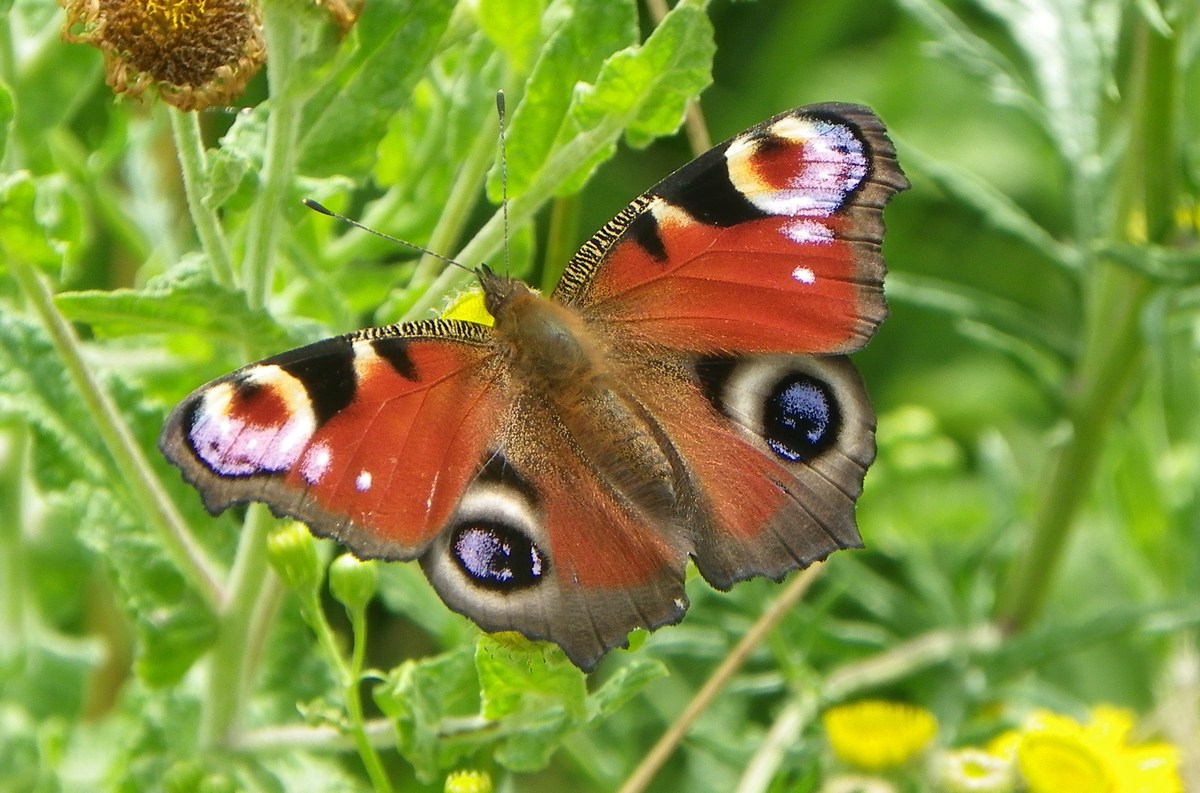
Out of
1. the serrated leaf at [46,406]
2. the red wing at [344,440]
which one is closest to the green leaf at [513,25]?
the red wing at [344,440]

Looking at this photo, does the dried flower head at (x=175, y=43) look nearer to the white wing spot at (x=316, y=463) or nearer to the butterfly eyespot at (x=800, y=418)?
the white wing spot at (x=316, y=463)

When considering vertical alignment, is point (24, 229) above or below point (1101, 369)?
below

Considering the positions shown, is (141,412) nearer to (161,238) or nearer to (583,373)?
(583,373)

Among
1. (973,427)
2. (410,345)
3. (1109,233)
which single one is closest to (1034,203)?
(973,427)

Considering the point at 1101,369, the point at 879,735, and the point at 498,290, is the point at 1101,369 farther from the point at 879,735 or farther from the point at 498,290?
the point at 498,290

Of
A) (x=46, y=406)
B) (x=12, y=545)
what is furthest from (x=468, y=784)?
(x=12, y=545)

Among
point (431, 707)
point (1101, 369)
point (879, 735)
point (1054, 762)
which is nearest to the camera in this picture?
point (431, 707)
